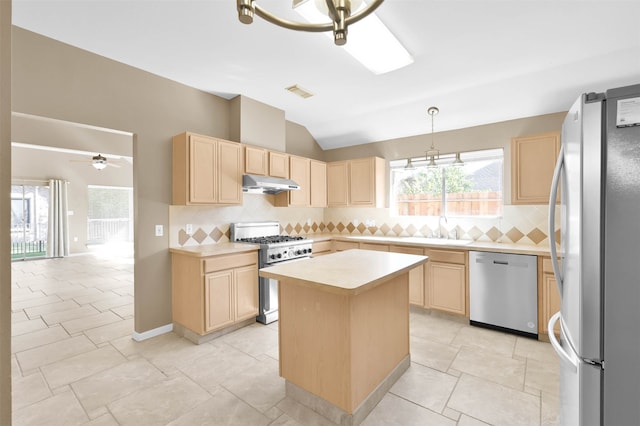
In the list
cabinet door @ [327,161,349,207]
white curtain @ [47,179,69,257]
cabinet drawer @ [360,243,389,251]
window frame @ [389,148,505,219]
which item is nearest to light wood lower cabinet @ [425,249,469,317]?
cabinet drawer @ [360,243,389,251]

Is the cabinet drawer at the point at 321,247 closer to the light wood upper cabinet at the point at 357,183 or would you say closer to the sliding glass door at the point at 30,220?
the light wood upper cabinet at the point at 357,183

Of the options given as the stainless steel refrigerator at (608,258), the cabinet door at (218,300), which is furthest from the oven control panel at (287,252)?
the stainless steel refrigerator at (608,258)

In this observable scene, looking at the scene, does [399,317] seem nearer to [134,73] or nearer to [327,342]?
[327,342]

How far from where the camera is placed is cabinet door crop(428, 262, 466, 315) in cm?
354

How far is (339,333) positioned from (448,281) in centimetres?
230

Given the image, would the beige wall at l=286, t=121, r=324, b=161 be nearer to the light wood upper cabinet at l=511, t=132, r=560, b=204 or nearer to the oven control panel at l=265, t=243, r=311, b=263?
the oven control panel at l=265, t=243, r=311, b=263

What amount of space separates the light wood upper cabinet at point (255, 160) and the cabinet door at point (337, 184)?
1.44m

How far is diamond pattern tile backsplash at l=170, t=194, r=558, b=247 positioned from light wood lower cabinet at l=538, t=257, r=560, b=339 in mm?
720

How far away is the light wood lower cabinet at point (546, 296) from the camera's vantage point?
2.99 m

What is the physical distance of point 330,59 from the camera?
2879 millimetres

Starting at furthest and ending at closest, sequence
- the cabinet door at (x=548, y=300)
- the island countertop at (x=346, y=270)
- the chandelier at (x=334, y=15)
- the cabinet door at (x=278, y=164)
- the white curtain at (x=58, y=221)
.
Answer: the white curtain at (x=58, y=221) → the cabinet door at (x=278, y=164) → the cabinet door at (x=548, y=300) → the island countertop at (x=346, y=270) → the chandelier at (x=334, y=15)

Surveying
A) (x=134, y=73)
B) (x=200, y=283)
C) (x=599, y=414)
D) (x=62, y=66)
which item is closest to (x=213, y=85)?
(x=134, y=73)

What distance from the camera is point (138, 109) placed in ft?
10.2

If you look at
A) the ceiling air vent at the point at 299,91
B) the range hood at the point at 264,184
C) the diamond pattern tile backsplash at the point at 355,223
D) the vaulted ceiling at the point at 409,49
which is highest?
the ceiling air vent at the point at 299,91
